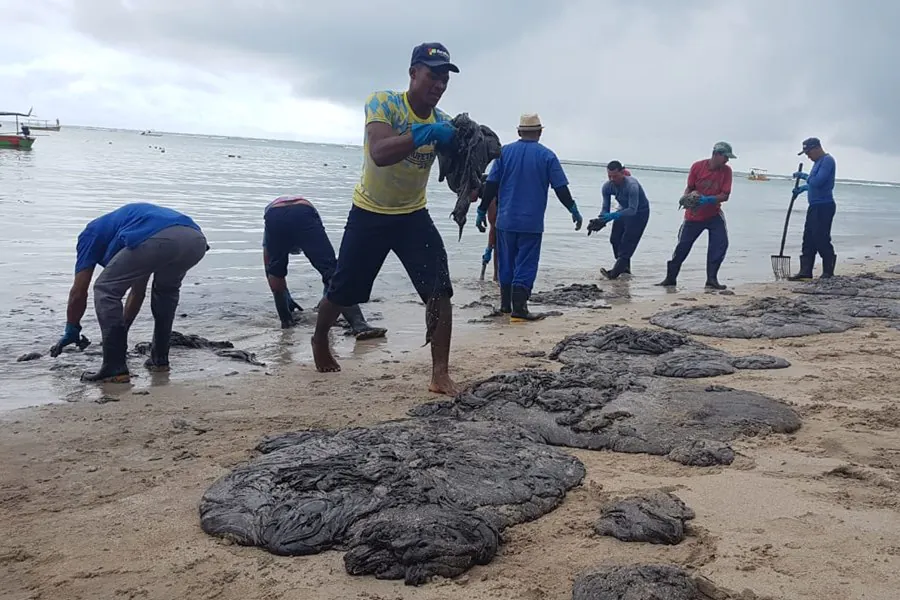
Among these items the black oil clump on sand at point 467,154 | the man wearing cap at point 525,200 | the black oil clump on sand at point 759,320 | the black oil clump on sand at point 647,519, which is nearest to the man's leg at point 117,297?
the black oil clump on sand at point 467,154

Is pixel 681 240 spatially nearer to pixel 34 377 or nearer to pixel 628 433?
pixel 628 433

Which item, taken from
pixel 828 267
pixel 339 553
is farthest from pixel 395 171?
pixel 828 267

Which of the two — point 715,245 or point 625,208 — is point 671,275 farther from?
point 625,208

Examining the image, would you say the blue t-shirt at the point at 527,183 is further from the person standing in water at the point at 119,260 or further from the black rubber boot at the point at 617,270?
the black rubber boot at the point at 617,270

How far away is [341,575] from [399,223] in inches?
106

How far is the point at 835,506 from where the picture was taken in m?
2.89

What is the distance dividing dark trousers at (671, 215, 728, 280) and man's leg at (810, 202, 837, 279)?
1.74 metres

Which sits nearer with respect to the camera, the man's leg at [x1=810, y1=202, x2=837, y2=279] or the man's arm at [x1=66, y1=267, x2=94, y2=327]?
the man's arm at [x1=66, y1=267, x2=94, y2=327]

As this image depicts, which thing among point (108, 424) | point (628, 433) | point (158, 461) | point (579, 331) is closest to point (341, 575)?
point (158, 461)

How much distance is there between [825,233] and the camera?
1119 centimetres

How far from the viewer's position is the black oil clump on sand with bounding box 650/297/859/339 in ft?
21.9

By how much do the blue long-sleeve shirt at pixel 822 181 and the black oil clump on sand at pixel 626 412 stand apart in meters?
7.65

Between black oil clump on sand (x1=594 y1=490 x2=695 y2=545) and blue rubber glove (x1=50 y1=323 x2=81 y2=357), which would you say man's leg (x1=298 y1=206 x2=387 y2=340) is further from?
black oil clump on sand (x1=594 y1=490 x2=695 y2=545)

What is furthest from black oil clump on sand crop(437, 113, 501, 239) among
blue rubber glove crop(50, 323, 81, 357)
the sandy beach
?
blue rubber glove crop(50, 323, 81, 357)
